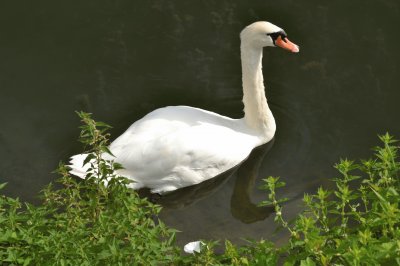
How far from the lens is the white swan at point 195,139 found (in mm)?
7285

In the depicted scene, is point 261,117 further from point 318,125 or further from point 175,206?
point 175,206

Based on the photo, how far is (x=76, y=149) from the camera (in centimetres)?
798

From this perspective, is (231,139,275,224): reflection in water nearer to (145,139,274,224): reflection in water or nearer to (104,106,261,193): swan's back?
(145,139,274,224): reflection in water

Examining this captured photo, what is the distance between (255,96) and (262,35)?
0.68 m

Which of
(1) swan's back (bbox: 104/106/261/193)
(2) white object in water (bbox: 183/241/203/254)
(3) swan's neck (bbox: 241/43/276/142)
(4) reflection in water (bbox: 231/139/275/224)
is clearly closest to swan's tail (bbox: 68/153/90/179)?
(1) swan's back (bbox: 104/106/261/193)

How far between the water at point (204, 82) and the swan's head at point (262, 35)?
44.2 inches

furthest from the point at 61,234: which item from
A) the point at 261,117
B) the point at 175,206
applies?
the point at 261,117

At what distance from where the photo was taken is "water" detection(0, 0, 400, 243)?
7.75 m

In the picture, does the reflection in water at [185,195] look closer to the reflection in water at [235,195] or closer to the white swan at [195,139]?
the reflection in water at [235,195]

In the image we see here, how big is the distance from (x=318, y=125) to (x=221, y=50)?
1.72 m

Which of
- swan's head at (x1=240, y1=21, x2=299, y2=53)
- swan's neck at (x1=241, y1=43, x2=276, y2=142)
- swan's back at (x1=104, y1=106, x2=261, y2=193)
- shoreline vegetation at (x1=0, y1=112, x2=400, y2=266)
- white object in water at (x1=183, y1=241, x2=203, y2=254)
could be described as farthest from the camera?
swan's neck at (x1=241, y1=43, x2=276, y2=142)

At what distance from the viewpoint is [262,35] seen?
296 inches

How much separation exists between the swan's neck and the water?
0.90ft

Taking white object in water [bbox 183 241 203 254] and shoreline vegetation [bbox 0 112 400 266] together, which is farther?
white object in water [bbox 183 241 203 254]
